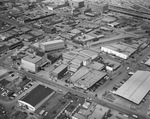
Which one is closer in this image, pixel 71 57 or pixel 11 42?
pixel 71 57

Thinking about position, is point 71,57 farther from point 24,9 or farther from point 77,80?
point 24,9

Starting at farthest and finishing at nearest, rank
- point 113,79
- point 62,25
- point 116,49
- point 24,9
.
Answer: point 24,9, point 62,25, point 116,49, point 113,79

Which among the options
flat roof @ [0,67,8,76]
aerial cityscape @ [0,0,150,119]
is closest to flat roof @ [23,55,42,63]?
aerial cityscape @ [0,0,150,119]

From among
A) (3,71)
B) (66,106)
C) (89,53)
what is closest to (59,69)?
(89,53)

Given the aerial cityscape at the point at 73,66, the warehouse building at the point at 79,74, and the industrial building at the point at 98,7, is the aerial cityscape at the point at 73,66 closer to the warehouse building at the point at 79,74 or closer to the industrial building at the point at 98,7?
the warehouse building at the point at 79,74

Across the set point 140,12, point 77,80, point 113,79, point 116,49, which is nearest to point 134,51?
point 116,49

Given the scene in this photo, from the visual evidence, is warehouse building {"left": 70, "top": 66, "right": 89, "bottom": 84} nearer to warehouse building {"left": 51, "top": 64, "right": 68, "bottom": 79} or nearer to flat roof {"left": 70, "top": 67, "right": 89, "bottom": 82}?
flat roof {"left": 70, "top": 67, "right": 89, "bottom": 82}
